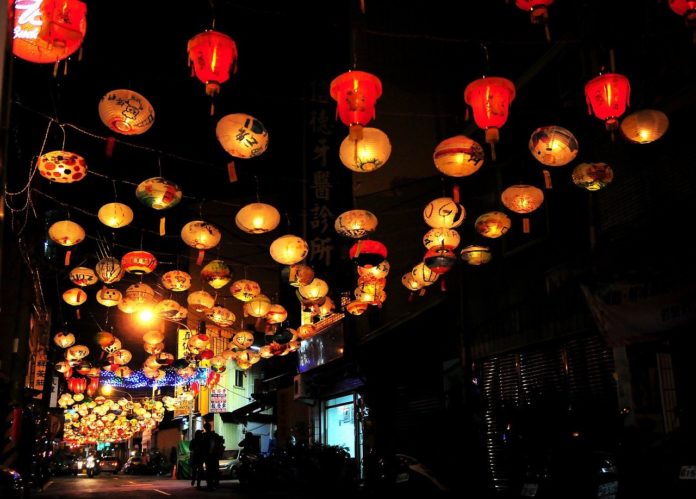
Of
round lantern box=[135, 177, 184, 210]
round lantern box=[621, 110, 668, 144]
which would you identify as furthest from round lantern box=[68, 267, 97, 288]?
round lantern box=[621, 110, 668, 144]

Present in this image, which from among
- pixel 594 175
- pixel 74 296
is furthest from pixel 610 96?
pixel 74 296

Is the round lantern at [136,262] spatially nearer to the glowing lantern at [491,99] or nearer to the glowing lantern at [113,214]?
the glowing lantern at [113,214]

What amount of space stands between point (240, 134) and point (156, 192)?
288 cm

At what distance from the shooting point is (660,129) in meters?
9.29

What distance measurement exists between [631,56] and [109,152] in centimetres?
993

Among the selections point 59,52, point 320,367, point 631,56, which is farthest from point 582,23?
point 320,367

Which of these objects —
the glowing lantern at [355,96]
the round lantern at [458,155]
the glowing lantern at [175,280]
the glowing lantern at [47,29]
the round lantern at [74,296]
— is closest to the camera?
the glowing lantern at [47,29]

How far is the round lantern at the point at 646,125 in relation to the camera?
30.3ft

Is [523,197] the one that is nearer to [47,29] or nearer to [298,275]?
[298,275]

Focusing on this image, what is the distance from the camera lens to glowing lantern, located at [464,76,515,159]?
9648mm

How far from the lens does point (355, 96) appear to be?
955cm

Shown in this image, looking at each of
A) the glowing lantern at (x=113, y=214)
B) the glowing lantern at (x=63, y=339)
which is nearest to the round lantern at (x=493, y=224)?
the glowing lantern at (x=113, y=214)

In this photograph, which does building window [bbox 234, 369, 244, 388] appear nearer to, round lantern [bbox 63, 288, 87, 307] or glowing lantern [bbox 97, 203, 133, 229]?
round lantern [bbox 63, 288, 87, 307]

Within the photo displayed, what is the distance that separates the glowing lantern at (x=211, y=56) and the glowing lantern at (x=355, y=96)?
172cm
